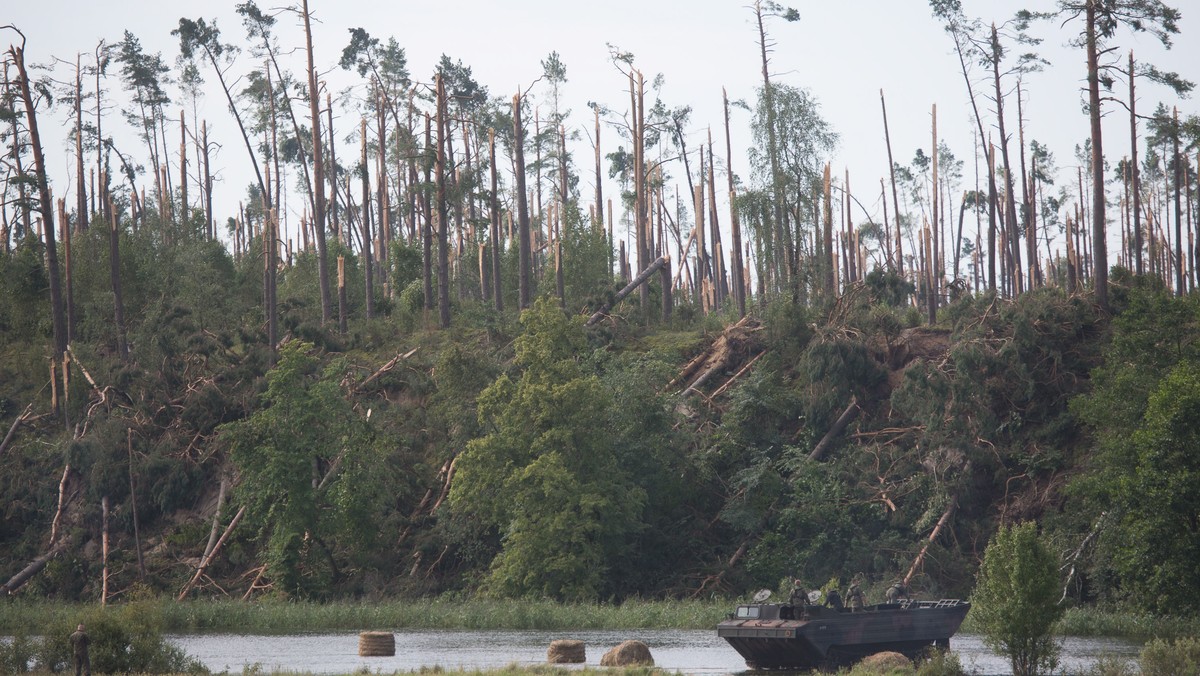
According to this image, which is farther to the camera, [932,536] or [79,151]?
[79,151]

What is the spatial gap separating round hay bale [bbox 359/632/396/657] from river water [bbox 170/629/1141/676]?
0.21 m

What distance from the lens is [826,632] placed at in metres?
25.8

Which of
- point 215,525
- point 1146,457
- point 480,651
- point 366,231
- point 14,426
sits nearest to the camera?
point 480,651

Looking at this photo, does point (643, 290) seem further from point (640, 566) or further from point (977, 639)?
point (977, 639)

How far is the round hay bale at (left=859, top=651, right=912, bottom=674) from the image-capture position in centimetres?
2417

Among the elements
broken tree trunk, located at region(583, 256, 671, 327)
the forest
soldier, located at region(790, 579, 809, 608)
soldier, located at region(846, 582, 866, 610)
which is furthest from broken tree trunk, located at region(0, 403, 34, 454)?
soldier, located at region(846, 582, 866, 610)

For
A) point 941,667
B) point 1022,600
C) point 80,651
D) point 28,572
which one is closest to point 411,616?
point 28,572

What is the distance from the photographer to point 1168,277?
77.0m

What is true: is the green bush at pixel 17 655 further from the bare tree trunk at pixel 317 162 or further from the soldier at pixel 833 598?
the bare tree trunk at pixel 317 162

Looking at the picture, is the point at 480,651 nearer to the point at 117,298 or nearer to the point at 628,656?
the point at 628,656

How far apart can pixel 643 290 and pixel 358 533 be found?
781 inches

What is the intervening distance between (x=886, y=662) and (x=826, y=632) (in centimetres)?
152

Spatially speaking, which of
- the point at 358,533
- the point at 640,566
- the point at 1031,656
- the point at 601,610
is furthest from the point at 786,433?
the point at 1031,656

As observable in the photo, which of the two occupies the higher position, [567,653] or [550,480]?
[550,480]
